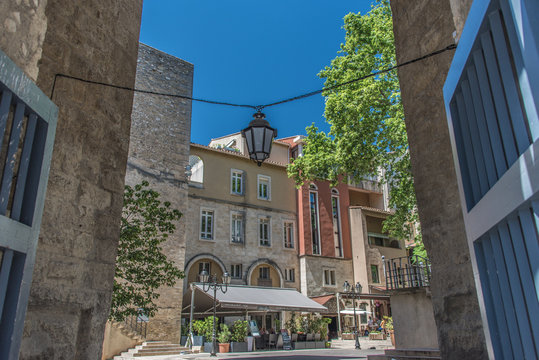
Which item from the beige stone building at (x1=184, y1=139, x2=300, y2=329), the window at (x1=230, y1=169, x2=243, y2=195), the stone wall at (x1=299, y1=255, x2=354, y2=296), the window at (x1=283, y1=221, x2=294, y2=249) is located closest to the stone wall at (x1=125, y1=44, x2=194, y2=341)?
the beige stone building at (x1=184, y1=139, x2=300, y2=329)

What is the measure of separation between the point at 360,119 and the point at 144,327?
11326 millimetres

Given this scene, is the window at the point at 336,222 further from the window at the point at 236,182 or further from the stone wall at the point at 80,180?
the stone wall at the point at 80,180

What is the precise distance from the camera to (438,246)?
4.87m

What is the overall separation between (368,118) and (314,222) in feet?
41.5

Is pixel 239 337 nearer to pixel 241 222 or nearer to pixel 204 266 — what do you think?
pixel 204 266

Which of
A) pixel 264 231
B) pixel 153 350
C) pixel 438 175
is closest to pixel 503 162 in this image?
pixel 438 175

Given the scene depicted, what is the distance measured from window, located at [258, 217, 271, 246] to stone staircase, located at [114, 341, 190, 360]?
8.41 metres

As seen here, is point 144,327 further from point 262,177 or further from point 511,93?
point 511,93

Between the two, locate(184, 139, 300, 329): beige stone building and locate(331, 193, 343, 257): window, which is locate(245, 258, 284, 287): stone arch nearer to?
locate(184, 139, 300, 329): beige stone building

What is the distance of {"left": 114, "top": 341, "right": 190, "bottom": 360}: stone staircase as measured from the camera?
48.6ft

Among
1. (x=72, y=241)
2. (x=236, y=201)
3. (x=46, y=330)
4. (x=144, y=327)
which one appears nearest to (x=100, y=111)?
(x=72, y=241)

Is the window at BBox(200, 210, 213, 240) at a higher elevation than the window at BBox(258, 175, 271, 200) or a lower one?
lower

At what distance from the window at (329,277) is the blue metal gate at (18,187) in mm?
22601

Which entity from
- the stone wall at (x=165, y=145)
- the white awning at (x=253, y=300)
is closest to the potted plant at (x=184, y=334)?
the stone wall at (x=165, y=145)
